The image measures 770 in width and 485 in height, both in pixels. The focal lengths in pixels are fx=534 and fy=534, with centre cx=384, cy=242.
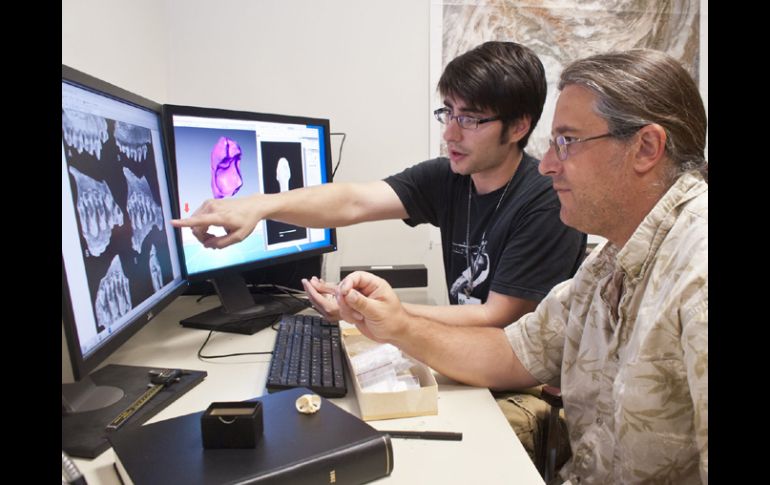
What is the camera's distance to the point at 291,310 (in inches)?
60.9

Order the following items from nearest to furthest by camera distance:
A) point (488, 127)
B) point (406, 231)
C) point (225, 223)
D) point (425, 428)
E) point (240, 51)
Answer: point (425, 428)
point (225, 223)
point (488, 127)
point (240, 51)
point (406, 231)

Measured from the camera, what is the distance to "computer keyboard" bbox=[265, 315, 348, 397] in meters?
0.98

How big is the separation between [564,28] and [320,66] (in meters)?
0.99

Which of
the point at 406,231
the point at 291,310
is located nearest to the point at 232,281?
the point at 291,310

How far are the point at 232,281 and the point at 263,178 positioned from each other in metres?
0.31

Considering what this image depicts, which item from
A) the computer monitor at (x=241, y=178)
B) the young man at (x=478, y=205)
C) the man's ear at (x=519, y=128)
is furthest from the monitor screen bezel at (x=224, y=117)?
the man's ear at (x=519, y=128)

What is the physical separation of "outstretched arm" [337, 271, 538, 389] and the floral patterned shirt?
0.49 feet

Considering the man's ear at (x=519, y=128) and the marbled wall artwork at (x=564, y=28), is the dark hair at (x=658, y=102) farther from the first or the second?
the marbled wall artwork at (x=564, y=28)

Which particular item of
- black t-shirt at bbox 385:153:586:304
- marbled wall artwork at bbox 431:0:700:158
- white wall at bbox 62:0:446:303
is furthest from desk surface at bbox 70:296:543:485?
marbled wall artwork at bbox 431:0:700:158

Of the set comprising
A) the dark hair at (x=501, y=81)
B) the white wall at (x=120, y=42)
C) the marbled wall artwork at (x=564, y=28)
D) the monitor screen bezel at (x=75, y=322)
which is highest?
the marbled wall artwork at (x=564, y=28)

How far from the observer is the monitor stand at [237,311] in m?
1.39

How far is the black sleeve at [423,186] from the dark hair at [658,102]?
2.59 ft
